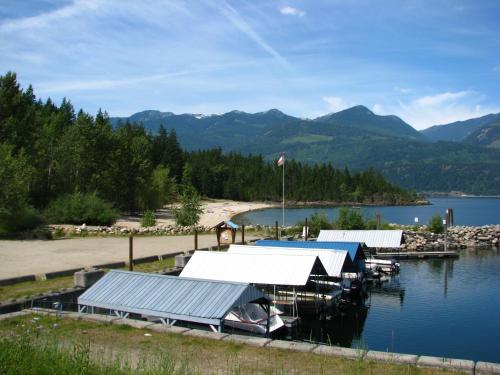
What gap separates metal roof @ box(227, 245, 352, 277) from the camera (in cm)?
2530

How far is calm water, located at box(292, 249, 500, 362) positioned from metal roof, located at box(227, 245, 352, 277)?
2.36m

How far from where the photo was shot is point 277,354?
12586 millimetres

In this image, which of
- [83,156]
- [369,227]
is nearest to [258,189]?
[83,156]

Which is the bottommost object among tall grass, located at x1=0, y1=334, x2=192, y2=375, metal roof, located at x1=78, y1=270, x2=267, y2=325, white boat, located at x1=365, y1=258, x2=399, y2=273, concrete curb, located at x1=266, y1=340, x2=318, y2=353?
white boat, located at x1=365, y1=258, x2=399, y2=273

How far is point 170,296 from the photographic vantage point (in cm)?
1697

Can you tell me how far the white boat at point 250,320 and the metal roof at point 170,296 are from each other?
212 cm

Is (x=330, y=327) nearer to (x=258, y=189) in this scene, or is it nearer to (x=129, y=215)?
(x=129, y=215)

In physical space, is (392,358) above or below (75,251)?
above

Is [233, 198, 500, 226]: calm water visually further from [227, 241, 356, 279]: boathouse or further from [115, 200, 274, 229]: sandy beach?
[227, 241, 356, 279]: boathouse

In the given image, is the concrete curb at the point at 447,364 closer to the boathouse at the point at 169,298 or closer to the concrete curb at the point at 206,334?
the concrete curb at the point at 206,334

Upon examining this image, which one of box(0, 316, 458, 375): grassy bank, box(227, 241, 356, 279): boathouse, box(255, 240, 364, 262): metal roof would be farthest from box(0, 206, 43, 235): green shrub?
box(0, 316, 458, 375): grassy bank

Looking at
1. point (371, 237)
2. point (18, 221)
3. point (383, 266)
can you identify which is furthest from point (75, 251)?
point (371, 237)

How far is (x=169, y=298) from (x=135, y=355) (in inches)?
184

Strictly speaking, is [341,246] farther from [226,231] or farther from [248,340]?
[248,340]
